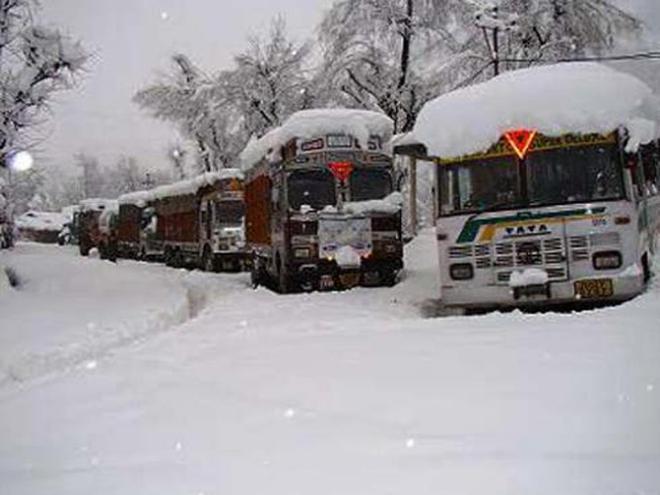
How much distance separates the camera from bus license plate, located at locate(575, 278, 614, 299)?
37.9ft

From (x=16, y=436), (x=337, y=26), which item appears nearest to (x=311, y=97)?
(x=337, y=26)

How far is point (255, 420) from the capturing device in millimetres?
5719

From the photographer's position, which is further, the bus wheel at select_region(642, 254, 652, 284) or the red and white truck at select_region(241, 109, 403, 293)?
the red and white truck at select_region(241, 109, 403, 293)

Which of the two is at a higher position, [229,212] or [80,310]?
[229,212]

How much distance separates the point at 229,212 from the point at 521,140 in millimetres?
16456

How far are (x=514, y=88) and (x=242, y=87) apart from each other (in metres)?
31.8

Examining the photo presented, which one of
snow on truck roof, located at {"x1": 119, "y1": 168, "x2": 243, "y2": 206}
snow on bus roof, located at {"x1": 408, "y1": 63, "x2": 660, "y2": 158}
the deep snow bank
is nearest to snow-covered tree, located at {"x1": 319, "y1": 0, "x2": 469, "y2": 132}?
snow on truck roof, located at {"x1": 119, "y1": 168, "x2": 243, "y2": 206}

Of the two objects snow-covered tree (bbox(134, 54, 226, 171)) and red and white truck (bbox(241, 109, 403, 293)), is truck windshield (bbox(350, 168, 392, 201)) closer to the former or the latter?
red and white truck (bbox(241, 109, 403, 293))

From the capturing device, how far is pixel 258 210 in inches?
791

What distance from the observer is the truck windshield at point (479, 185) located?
12.1 m

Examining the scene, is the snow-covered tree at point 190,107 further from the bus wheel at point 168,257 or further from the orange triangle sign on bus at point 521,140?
the orange triangle sign on bus at point 521,140

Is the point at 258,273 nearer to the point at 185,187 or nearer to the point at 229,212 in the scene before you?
the point at 229,212

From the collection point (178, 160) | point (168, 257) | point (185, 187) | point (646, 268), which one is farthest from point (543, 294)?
point (178, 160)

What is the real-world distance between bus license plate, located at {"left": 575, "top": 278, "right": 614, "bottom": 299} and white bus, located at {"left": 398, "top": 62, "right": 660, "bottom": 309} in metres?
0.01
